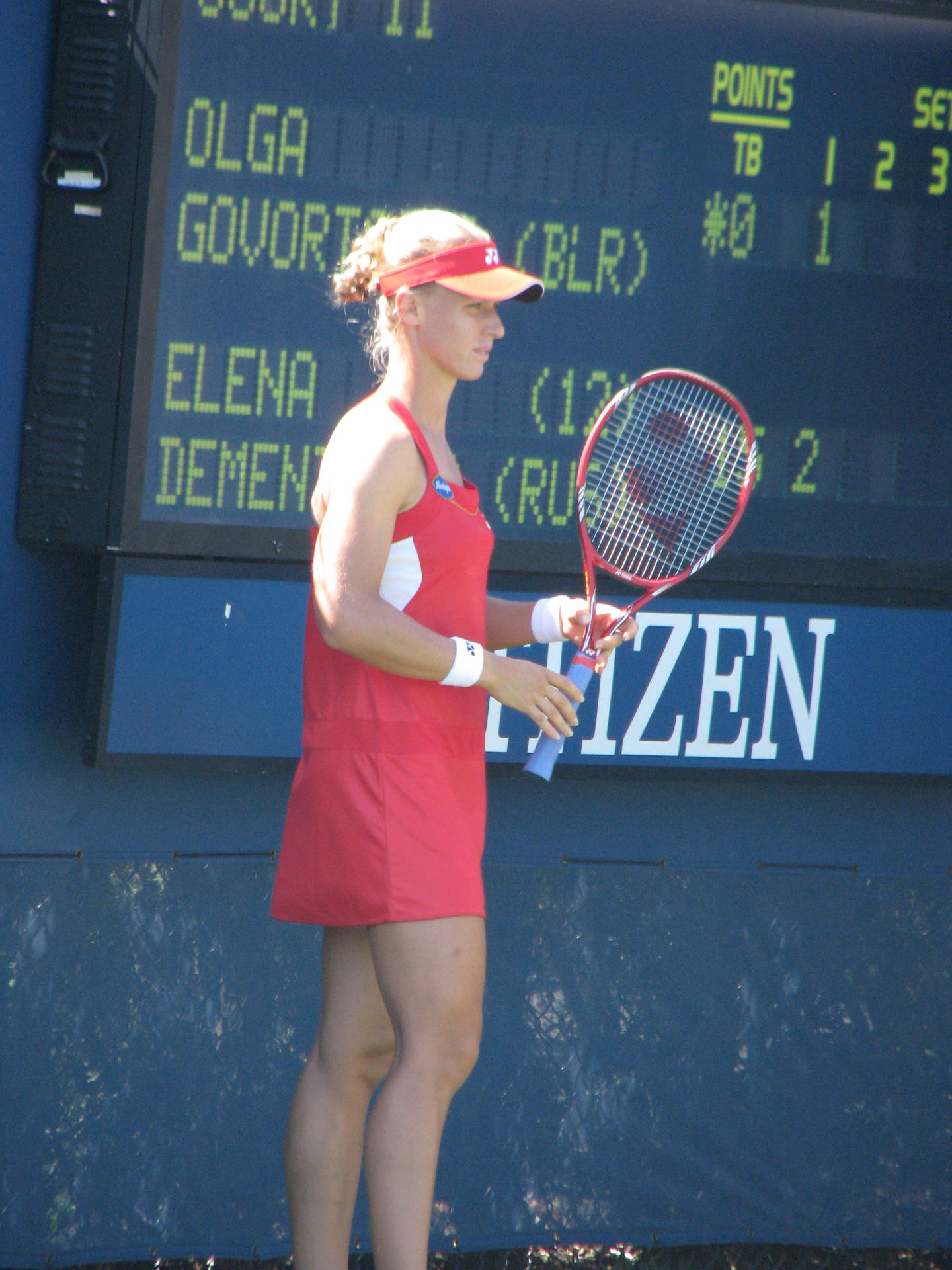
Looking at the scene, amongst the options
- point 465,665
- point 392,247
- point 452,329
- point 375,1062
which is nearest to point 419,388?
point 452,329

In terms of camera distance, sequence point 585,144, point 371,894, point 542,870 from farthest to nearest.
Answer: point 542,870 → point 585,144 → point 371,894

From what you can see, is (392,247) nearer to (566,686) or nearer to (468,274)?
(468,274)

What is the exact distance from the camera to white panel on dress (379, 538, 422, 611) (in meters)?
2.18

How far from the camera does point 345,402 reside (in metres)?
2.98

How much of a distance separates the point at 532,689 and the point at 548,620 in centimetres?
32

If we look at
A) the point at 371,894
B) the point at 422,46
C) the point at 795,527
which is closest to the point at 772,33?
the point at 422,46

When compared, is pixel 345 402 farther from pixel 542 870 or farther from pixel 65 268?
pixel 542 870

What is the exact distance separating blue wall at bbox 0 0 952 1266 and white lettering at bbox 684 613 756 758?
0.25ft

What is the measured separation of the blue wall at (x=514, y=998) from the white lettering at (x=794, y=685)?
0.59 ft

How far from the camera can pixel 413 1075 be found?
2100mm

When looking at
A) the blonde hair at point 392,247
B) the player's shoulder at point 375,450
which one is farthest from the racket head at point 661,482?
the player's shoulder at point 375,450

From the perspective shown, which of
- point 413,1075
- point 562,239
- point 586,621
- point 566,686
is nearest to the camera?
point 413,1075

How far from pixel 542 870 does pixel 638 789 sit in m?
0.27

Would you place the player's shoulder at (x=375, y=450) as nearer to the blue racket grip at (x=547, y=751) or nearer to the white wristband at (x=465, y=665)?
the white wristband at (x=465, y=665)
